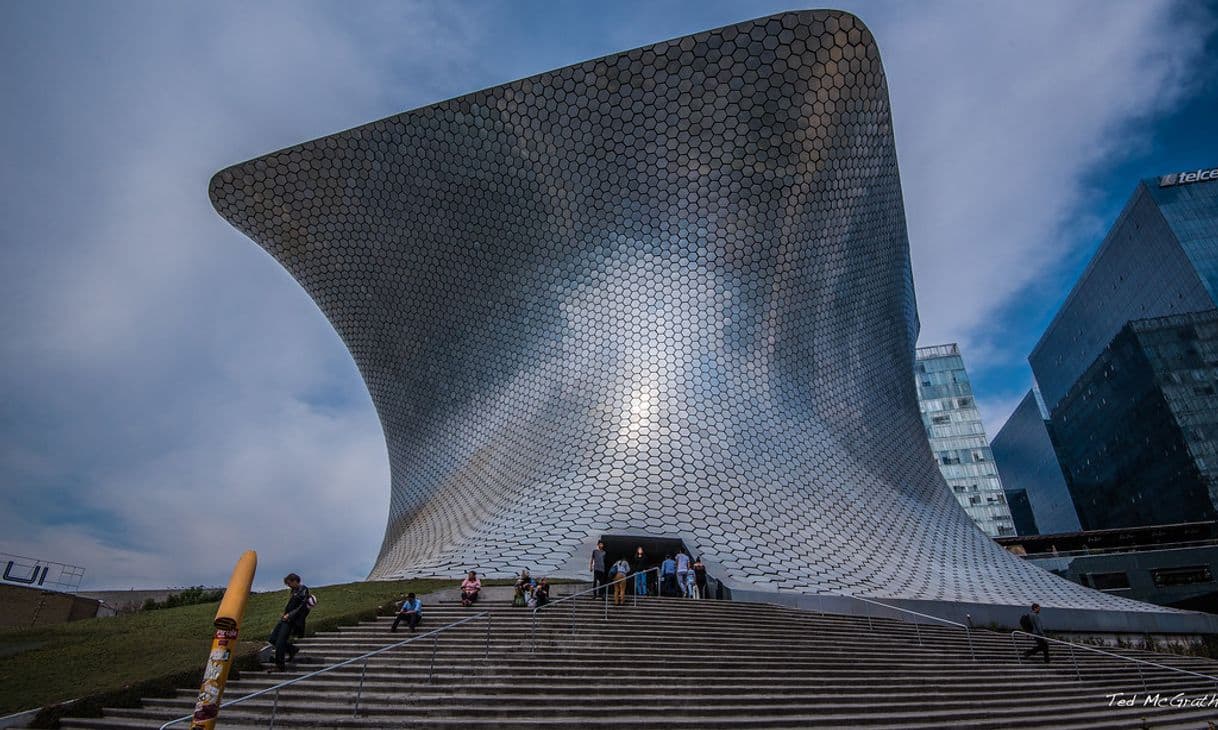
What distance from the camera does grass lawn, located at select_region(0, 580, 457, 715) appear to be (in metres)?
5.48

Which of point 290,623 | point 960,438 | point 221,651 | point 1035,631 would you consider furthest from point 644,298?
point 960,438

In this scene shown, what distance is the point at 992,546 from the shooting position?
63.3ft

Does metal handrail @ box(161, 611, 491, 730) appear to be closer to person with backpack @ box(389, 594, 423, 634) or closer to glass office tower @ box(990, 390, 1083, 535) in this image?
person with backpack @ box(389, 594, 423, 634)

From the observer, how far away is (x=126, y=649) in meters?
6.97

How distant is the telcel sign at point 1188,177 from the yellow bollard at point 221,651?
63148 mm

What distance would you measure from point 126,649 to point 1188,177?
65111 mm

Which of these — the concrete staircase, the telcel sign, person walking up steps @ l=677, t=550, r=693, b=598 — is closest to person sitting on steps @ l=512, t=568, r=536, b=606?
the concrete staircase

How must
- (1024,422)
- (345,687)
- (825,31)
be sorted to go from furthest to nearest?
(1024,422) < (825,31) < (345,687)

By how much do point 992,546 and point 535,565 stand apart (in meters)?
14.8

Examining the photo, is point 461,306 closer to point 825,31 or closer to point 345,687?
point 825,31

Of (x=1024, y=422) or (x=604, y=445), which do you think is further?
(x=1024, y=422)

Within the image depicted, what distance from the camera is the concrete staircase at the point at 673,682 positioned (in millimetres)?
4816

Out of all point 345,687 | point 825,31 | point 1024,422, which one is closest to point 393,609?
point 345,687

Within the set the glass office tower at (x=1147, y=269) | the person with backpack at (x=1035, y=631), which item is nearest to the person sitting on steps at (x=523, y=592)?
the person with backpack at (x=1035, y=631)
